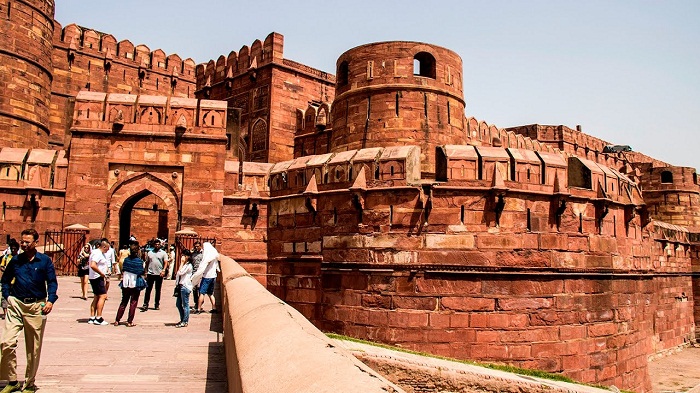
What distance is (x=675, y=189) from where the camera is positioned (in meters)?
26.6

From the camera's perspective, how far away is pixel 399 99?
566 inches

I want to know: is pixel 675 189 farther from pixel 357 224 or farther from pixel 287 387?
pixel 287 387

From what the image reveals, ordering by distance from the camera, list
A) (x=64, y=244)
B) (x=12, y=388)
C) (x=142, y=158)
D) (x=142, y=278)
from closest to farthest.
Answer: (x=12, y=388) < (x=142, y=278) < (x=64, y=244) < (x=142, y=158)

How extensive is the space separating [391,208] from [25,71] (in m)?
16.7

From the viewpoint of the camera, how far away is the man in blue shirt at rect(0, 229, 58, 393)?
4699 millimetres

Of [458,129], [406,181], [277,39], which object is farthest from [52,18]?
[406,181]

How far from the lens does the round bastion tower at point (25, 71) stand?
19.8 meters

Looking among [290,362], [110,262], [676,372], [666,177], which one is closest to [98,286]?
[110,262]

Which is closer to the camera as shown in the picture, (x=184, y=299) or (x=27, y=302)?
(x=27, y=302)

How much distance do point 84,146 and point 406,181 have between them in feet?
27.7

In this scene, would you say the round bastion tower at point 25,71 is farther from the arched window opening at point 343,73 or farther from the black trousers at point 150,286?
the black trousers at point 150,286

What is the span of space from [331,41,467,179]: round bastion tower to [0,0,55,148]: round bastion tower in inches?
502

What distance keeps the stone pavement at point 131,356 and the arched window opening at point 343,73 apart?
27.0 ft

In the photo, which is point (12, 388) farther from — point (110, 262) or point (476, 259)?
point (476, 259)
